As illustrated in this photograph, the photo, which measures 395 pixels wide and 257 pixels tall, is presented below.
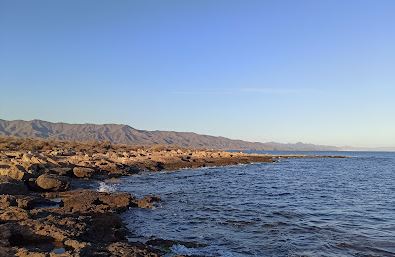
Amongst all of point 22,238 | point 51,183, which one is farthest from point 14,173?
point 22,238

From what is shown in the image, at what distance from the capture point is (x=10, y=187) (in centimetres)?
2133

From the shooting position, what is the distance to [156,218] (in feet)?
64.8

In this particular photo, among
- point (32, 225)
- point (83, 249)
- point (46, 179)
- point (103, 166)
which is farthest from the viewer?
point (103, 166)

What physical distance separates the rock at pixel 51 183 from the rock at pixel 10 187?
263cm

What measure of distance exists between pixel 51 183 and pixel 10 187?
5047 mm

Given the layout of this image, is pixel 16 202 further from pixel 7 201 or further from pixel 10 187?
→ pixel 10 187

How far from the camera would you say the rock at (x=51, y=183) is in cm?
2577

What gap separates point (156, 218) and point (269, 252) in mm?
7661

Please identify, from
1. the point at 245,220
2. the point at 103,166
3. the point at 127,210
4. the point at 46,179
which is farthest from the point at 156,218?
the point at 103,166

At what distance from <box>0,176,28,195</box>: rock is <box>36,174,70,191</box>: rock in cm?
263

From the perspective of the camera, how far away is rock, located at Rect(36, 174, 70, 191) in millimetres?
25766

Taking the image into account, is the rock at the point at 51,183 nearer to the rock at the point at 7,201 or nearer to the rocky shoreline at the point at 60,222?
the rocky shoreline at the point at 60,222

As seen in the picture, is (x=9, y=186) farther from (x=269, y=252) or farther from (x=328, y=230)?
(x=328, y=230)

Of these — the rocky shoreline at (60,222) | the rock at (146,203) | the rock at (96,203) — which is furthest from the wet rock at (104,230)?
the rock at (146,203)
